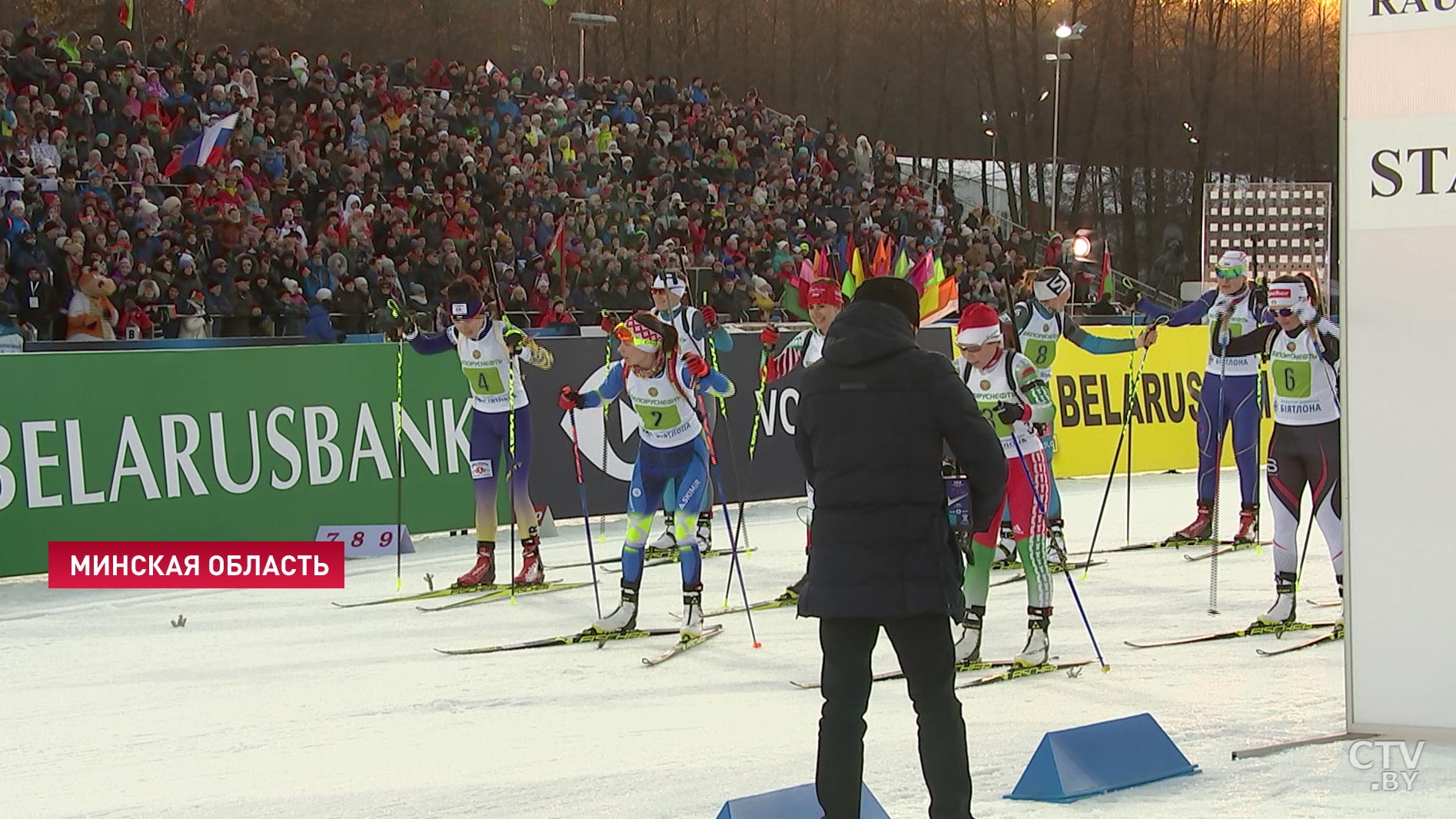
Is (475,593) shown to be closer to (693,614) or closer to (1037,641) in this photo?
(693,614)

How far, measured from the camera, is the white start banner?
5566 mm

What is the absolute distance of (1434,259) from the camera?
18.3 ft

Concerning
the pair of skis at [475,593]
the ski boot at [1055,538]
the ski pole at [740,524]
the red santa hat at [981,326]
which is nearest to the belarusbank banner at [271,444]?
the ski pole at [740,524]

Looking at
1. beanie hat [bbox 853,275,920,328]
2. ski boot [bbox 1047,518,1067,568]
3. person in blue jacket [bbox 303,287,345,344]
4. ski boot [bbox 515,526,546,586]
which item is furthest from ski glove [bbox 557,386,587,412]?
person in blue jacket [bbox 303,287,345,344]

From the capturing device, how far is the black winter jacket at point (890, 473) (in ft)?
14.7

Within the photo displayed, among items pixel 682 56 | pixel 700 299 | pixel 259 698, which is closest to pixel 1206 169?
pixel 682 56

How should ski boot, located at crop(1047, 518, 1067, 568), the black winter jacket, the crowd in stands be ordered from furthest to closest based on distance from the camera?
the crowd in stands < ski boot, located at crop(1047, 518, 1067, 568) < the black winter jacket

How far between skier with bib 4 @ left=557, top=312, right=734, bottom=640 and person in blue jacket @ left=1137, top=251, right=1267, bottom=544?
4005mm

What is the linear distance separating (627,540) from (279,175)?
1074 cm

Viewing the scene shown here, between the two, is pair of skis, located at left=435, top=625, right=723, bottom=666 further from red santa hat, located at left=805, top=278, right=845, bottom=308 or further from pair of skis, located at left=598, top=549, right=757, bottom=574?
pair of skis, located at left=598, top=549, right=757, bottom=574

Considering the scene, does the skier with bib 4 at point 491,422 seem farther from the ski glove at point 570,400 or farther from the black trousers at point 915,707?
the black trousers at point 915,707

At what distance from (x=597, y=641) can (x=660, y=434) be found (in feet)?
3.86

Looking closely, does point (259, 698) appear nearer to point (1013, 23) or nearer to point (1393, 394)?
point (1393, 394)

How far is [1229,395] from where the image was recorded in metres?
11.8
